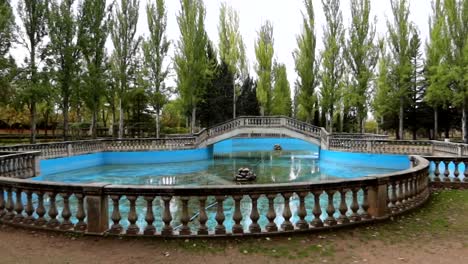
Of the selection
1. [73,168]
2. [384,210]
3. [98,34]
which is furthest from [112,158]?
[384,210]

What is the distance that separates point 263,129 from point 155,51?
11.1 meters

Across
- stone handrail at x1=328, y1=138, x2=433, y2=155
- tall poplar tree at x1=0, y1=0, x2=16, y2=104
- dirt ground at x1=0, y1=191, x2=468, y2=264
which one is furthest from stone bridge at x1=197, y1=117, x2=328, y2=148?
dirt ground at x1=0, y1=191, x2=468, y2=264

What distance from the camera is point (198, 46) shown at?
94.3ft

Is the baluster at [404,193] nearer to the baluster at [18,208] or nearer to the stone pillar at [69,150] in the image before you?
the baluster at [18,208]

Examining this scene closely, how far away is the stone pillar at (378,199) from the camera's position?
517 cm

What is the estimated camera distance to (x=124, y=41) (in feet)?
89.5

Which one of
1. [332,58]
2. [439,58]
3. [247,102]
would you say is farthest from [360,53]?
[247,102]

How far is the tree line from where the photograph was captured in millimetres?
19891

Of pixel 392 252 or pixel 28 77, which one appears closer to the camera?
pixel 392 252

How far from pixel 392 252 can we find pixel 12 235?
4.87m

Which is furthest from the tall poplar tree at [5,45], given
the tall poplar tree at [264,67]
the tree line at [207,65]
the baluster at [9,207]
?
the tall poplar tree at [264,67]

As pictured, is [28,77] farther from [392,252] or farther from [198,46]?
[392,252]

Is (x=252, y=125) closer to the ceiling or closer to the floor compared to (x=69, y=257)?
closer to the ceiling

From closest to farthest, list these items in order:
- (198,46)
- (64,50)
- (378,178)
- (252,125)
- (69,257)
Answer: (69,257), (378,178), (64,50), (252,125), (198,46)
